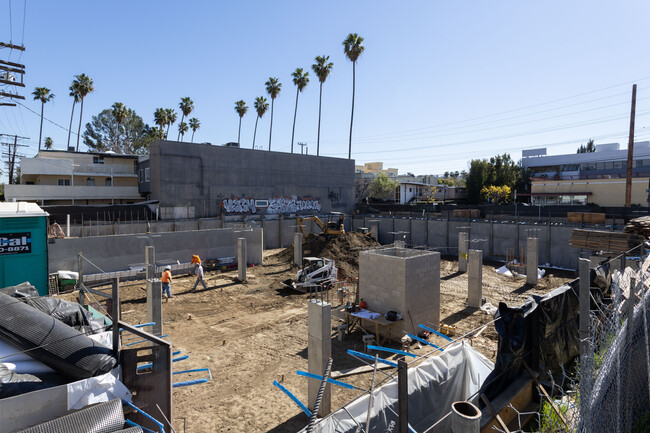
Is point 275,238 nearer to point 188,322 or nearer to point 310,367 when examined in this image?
point 188,322

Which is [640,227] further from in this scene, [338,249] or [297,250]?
[297,250]

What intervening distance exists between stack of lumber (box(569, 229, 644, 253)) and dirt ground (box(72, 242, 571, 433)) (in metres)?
4.34

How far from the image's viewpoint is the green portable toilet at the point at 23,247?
12617 mm

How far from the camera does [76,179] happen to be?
4641 cm

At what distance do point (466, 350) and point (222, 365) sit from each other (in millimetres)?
7326

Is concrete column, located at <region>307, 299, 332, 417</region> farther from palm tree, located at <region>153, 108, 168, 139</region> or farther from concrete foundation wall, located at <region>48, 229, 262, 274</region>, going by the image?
palm tree, located at <region>153, 108, 168, 139</region>

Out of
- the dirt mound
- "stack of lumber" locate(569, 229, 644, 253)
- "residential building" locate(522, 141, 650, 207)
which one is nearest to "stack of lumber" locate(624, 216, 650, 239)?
"stack of lumber" locate(569, 229, 644, 253)

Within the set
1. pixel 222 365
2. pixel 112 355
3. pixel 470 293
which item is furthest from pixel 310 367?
pixel 470 293

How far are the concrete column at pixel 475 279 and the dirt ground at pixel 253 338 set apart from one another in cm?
61

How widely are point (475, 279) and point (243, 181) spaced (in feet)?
108

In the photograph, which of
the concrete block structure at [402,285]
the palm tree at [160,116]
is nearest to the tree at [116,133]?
the palm tree at [160,116]

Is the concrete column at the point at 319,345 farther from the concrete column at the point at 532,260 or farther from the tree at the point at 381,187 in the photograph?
the tree at the point at 381,187

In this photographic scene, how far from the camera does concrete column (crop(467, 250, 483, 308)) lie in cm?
1700

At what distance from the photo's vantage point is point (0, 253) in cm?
1246
